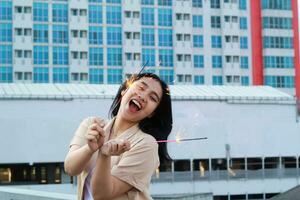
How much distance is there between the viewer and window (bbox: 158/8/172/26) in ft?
223

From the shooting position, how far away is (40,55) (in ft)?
210

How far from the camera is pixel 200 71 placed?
68.4 m

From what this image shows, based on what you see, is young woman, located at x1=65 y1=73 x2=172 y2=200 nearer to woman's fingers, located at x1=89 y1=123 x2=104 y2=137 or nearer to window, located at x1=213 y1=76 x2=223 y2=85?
woman's fingers, located at x1=89 y1=123 x2=104 y2=137

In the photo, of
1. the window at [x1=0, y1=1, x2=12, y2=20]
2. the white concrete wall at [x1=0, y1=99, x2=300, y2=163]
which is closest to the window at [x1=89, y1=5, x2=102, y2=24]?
the window at [x1=0, y1=1, x2=12, y2=20]

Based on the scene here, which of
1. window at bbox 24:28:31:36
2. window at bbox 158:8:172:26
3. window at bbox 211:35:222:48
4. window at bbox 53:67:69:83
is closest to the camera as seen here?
window at bbox 24:28:31:36

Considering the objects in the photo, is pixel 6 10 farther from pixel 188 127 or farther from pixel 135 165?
pixel 135 165

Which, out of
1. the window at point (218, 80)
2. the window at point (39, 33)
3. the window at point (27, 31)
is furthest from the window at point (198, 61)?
the window at point (27, 31)

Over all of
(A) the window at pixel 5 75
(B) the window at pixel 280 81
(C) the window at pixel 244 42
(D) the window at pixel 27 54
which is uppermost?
(C) the window at pixel 244 42

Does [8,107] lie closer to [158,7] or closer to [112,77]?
[112,77]

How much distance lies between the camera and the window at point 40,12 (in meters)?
64.5

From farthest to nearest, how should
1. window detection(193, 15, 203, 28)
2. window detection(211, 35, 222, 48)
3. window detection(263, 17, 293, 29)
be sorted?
window detection(263, 17, 293, 29) < window detection(211, 35, 222, 48) < window detection(193, 15, 203, 28)

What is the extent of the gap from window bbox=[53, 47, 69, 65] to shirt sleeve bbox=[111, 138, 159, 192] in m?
62.4

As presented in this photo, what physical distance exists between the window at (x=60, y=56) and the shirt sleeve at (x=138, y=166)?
6244 centimetres

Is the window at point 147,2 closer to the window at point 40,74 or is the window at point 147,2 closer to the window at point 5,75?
the window at point 40,74
